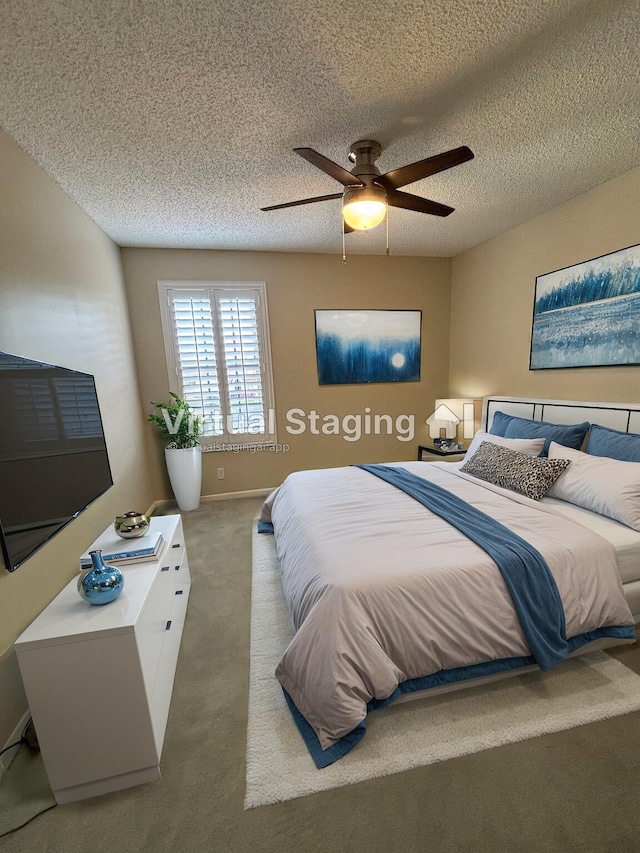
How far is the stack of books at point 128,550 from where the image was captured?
1.63 meters

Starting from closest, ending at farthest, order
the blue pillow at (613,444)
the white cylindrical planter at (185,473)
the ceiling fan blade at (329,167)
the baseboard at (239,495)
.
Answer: the ceiling fan blade at (329,167) < the blue pillow at (613,444) < the white cylindrical planter at (185,473) < the baseboard at (239,495)

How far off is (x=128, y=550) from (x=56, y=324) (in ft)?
4.68

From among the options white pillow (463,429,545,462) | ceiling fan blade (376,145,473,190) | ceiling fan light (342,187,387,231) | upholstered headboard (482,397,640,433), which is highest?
ceiling fan blade (376,145,473,190)

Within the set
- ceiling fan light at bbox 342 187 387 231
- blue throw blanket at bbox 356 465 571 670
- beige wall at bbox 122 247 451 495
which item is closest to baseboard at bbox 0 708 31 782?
blue throw blanket at bbox 356 465 571 670

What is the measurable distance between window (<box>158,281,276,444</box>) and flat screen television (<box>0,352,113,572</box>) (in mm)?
1732

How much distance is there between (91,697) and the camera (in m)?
1.16

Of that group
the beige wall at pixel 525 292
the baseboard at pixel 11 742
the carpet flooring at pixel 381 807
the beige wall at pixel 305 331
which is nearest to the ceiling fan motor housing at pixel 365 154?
the beige wall at pixel 525 292

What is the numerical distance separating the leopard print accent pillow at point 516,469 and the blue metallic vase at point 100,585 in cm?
229

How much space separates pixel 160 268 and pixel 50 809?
3.87 metres

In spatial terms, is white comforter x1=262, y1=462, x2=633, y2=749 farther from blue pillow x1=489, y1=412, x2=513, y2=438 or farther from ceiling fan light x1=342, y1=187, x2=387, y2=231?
ceiling fan light x1=342, y1=187, x2=387, y2=231

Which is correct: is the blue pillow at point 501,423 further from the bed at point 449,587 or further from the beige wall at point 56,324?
the beige wall at point 56,324

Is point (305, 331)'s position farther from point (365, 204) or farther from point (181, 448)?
point (365, 204)

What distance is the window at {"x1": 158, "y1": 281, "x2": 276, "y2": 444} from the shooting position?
3.63m

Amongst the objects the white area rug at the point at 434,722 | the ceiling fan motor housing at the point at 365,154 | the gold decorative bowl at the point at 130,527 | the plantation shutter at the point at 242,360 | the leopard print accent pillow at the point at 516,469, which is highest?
the ceiling fan motor housing at the point at 365,154
